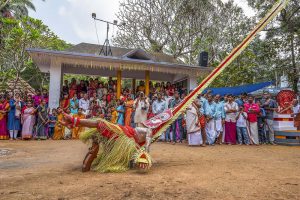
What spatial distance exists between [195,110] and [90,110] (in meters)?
4.01

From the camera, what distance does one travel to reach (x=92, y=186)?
332 centimetres

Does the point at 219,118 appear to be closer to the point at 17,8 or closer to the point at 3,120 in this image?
the point at 3,120

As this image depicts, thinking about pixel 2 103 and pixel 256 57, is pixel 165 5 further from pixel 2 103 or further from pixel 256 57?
pixel 2 103

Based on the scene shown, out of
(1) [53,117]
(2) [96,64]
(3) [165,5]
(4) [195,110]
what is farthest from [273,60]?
(1) [53,117]

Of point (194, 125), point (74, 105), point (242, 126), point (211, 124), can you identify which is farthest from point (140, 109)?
point (242, 126)

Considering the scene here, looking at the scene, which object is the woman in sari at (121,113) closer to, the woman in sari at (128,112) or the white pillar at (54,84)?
the woman in sari at (128,112)

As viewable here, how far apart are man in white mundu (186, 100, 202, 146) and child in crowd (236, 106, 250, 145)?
1.88 m

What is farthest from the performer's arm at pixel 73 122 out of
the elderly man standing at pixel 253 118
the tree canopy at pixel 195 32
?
the tree canopy at pixel 195 32

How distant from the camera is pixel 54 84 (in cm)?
1014

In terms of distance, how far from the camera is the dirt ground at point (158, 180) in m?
3.03


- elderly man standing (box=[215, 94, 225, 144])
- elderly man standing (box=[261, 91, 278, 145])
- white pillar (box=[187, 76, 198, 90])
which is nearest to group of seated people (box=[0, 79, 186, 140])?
elderly man standing (box=[215, 94, 225, 144])

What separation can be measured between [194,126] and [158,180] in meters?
4.45

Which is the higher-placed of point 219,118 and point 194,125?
point 219,118

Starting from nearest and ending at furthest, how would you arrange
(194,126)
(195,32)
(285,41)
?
(194,126), (285,41), (195,32)
